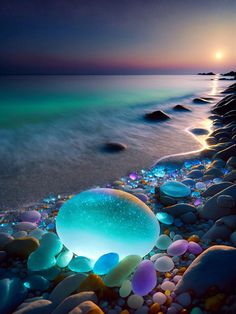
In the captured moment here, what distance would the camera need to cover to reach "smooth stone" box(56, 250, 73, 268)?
1751mm

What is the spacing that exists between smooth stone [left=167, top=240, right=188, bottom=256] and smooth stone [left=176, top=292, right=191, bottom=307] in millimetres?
440

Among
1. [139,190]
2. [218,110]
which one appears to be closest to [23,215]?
[139,190]

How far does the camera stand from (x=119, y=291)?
1479 millimetres

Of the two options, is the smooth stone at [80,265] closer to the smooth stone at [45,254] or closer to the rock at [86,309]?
the smooth stone at [45,254]

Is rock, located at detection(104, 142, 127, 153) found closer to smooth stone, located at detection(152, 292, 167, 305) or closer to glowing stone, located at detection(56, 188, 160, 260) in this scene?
glowing stone, located at detection(56, 188, 160, 260)

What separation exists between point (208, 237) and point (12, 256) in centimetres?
145

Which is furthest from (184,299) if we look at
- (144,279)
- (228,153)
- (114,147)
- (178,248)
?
(114,147)

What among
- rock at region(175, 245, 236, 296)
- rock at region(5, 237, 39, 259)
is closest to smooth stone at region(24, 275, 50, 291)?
rock at region(5, 237, 39, 259)

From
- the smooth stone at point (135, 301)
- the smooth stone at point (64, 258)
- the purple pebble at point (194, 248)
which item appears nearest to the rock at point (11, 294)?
the smooth stone at point (64, 258)

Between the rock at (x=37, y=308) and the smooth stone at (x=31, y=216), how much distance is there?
1052mm

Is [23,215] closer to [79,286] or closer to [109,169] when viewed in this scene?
[79,286]

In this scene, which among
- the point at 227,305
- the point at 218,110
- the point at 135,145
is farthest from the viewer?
the point at 218,110

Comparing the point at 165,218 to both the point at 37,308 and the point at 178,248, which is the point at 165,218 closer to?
the point at 178,248

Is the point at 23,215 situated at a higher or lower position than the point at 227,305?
lower
